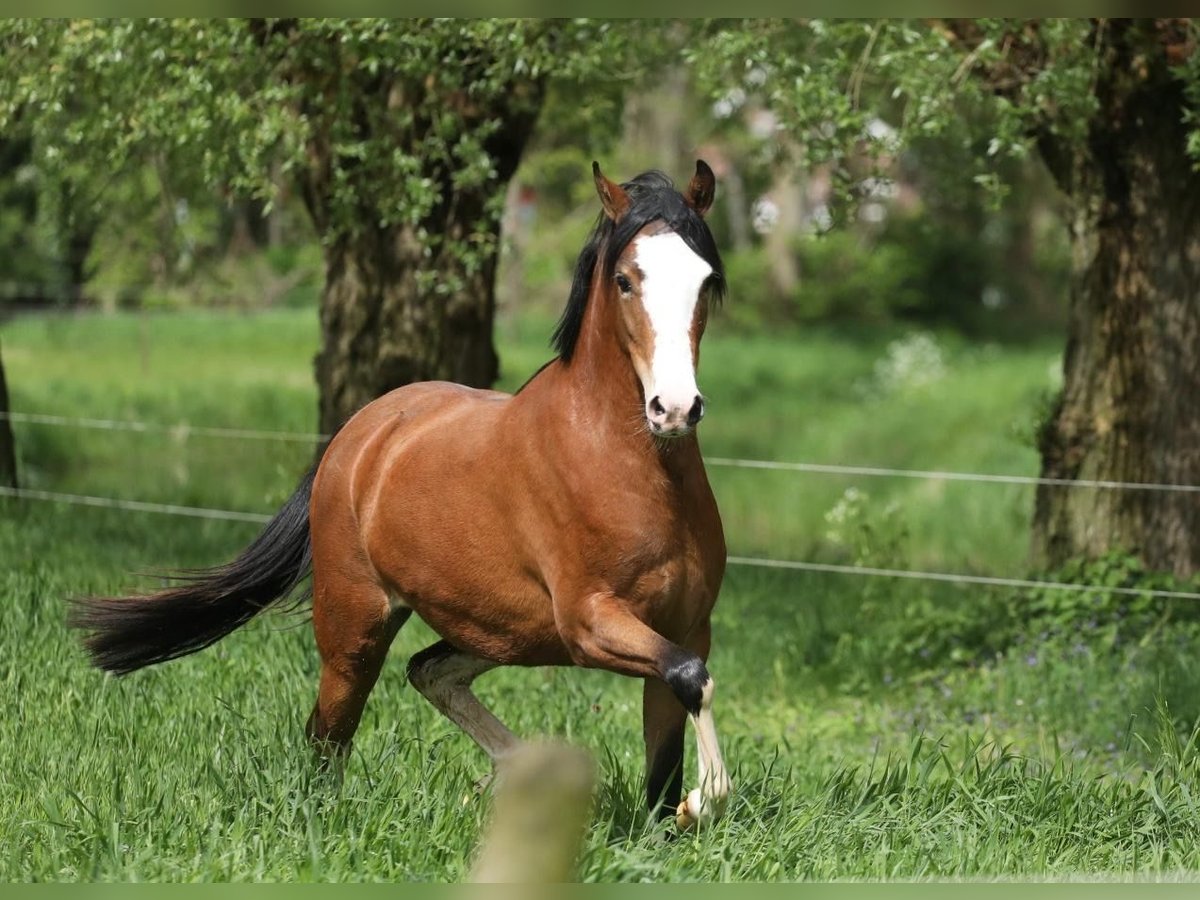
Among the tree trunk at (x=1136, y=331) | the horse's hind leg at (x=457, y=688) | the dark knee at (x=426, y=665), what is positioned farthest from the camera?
the tree trunk at (x=1136, y=331)

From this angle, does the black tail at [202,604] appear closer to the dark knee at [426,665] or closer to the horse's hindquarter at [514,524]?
the horse's hindquarter at [514,524]

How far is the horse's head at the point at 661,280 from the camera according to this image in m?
4.36

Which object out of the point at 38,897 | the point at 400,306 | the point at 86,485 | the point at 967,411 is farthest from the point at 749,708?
the point at 967,411

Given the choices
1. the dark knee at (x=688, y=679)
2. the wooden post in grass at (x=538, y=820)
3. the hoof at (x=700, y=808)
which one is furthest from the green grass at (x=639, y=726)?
the wooden post in grass at (x=538, y=820)

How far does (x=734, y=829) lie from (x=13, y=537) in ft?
18.3

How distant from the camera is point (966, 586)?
A: 10.3 metres

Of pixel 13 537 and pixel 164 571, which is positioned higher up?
pixel 164 571

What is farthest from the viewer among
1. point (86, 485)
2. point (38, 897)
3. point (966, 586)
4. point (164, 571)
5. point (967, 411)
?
point (967, 411)

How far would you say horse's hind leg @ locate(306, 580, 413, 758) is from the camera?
5566 millimetres

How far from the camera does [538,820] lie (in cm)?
224

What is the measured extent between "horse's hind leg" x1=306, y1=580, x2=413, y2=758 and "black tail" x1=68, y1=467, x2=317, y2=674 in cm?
39

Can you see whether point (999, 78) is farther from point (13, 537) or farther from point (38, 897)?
point (38, 897)

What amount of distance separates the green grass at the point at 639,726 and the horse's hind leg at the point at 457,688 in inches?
5.7

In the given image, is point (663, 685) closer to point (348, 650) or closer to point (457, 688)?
point (457, 688)
